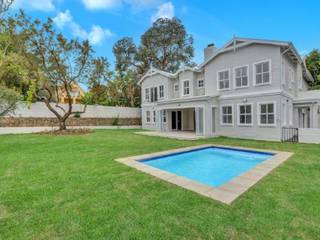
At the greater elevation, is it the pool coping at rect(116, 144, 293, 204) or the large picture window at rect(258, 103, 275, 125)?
the large picture window at rect(258, 103, 275, 125)

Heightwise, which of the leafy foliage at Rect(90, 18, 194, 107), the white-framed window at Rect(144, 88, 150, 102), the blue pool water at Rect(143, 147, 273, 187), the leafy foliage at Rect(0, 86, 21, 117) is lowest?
the blue pool water at Rect(143, 147, 273, 187)

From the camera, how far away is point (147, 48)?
32500 millimetres

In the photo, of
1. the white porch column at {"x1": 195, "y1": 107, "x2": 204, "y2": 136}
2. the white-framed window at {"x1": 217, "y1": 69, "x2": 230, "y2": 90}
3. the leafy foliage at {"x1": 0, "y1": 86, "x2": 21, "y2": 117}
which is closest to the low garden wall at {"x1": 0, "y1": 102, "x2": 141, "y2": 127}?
the leafy foliage at {"x1": 0, "y1": 86, "x2": 21, "y2": 117}

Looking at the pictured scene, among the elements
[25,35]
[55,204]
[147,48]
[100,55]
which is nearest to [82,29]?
[100,55]

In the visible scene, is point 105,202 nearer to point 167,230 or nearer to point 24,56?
point 167,230

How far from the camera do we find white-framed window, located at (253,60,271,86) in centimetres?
1383

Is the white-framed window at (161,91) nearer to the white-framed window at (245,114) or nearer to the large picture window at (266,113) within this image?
the white-framed window at (245,114)

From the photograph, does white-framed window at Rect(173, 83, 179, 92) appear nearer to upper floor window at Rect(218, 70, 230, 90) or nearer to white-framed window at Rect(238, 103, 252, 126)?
upper floor window at Rect(218, 70, 230, 90)

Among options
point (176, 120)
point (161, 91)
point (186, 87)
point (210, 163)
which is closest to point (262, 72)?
point (186, 87)

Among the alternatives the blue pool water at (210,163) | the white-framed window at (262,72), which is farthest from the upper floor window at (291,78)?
the blue pool water at (210,163)

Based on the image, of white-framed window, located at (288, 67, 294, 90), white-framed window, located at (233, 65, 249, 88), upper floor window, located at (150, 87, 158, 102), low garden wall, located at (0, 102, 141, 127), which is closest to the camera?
white-framed window, located at (233, 65, 249, 88)

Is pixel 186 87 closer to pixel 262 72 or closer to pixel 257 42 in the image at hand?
pixel 262 72

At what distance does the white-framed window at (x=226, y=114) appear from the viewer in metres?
15.9

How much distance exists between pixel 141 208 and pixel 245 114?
1334 cm
